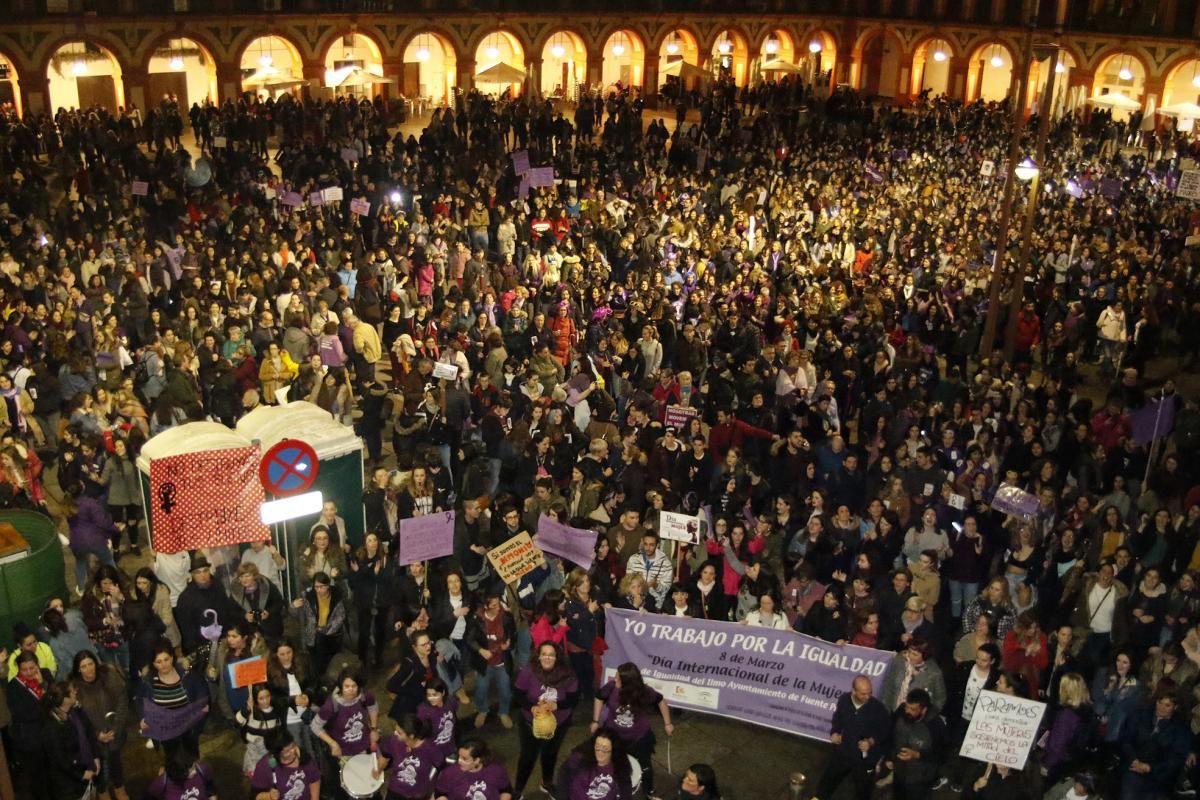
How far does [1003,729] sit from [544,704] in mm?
3218

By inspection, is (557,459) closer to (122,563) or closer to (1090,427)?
(122,563)

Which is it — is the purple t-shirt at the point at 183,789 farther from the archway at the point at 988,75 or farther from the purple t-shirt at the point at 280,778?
the archway at the point at 988,75

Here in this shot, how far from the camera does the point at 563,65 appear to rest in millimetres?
48250

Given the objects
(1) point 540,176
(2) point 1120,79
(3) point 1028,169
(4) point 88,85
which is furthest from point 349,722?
(2) point 1120,79

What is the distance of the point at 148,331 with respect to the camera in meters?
16.8

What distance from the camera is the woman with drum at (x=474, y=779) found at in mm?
7952

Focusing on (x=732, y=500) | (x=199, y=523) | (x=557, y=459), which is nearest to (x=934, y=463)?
(x=732, y=500)

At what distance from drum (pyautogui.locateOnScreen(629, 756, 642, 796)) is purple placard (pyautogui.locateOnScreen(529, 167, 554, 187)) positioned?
16.1 metres

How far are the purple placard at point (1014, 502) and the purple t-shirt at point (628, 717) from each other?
14.8 ft

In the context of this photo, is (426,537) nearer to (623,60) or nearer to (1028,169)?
(1028,169)

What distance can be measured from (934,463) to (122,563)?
8.44 metres

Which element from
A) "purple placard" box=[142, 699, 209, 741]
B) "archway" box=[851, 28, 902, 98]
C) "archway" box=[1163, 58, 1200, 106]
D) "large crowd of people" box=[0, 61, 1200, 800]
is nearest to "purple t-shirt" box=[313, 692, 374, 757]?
"large crowd of people" box=[0, 61, 1200, 800]

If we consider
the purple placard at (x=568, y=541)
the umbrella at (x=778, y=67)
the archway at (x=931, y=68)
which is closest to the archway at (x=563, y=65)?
the umbrella at (x=778, y=67)

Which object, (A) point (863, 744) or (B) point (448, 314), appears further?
(B) point (448, 314)
